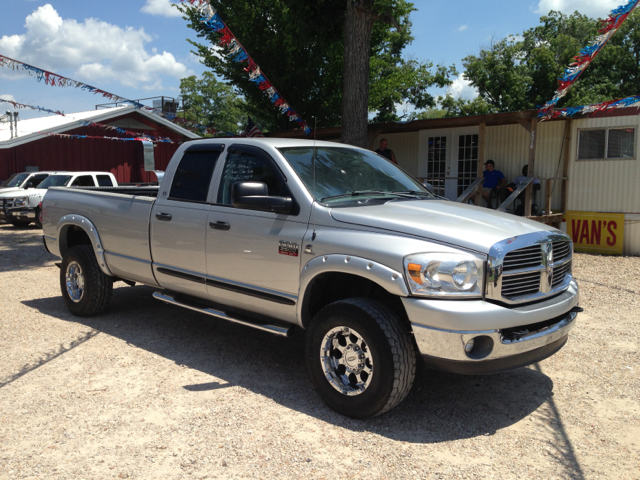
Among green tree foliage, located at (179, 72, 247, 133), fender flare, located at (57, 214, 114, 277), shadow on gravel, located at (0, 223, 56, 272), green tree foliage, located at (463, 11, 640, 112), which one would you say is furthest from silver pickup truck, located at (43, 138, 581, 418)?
green tree foliage, located at (179, 72, 247, 133)

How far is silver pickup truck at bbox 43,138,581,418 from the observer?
337 cm

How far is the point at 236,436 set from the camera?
137 inches

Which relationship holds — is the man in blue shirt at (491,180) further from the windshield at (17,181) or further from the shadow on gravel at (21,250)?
the windshield at (17,181)

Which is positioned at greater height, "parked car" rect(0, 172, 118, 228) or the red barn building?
the red barn building

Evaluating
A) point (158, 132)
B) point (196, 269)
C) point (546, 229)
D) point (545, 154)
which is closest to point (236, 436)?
point (196, 269)

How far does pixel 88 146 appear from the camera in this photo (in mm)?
22984

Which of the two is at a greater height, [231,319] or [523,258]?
[523,258]

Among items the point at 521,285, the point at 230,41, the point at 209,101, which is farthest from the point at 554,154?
the point at 209,101

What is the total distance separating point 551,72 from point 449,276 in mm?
36599

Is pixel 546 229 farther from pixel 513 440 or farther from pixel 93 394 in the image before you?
pixel 93 394

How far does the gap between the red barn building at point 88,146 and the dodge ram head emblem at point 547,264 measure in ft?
61.7

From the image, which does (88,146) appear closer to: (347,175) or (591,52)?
(591,52)

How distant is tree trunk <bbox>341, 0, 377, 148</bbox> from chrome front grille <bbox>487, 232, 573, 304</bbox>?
22.4ft

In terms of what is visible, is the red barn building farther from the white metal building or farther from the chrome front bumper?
the chrome front bumper
